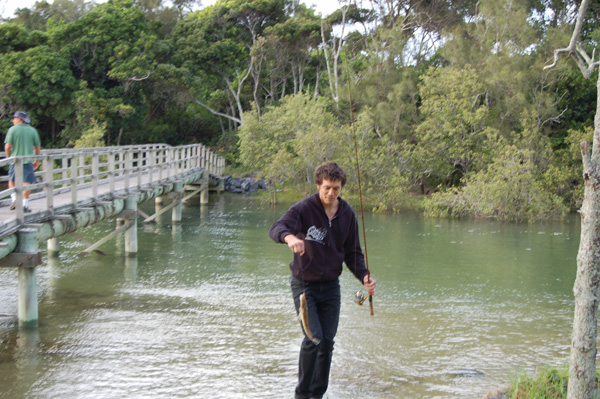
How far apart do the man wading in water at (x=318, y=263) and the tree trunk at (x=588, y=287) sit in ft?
5.21

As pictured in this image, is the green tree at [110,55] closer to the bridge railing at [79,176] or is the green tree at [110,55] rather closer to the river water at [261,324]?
the bridge railing at [79,176]

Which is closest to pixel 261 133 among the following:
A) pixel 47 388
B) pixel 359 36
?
pixel 359 36

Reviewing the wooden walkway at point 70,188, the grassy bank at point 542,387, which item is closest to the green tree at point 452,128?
the wooden walkway at point 70,188

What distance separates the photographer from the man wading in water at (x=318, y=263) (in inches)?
204

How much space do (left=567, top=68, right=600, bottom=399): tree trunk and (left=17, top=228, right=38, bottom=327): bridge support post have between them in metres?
6.99

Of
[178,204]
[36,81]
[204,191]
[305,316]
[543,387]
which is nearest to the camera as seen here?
[305,316]

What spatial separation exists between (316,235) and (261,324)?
Result: 438 cm

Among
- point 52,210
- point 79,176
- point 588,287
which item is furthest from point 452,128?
point 588,287

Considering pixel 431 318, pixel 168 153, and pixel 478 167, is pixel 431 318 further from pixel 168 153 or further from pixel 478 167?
pixel 478 167

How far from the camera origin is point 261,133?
29.5m

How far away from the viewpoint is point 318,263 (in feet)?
17.1

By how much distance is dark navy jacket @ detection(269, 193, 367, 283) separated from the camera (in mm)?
5191

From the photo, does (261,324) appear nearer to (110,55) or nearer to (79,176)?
(79,176)

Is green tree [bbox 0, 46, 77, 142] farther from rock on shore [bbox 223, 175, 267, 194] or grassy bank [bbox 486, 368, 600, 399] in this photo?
grassy bank [bbox 486, 368, 600, 399]
